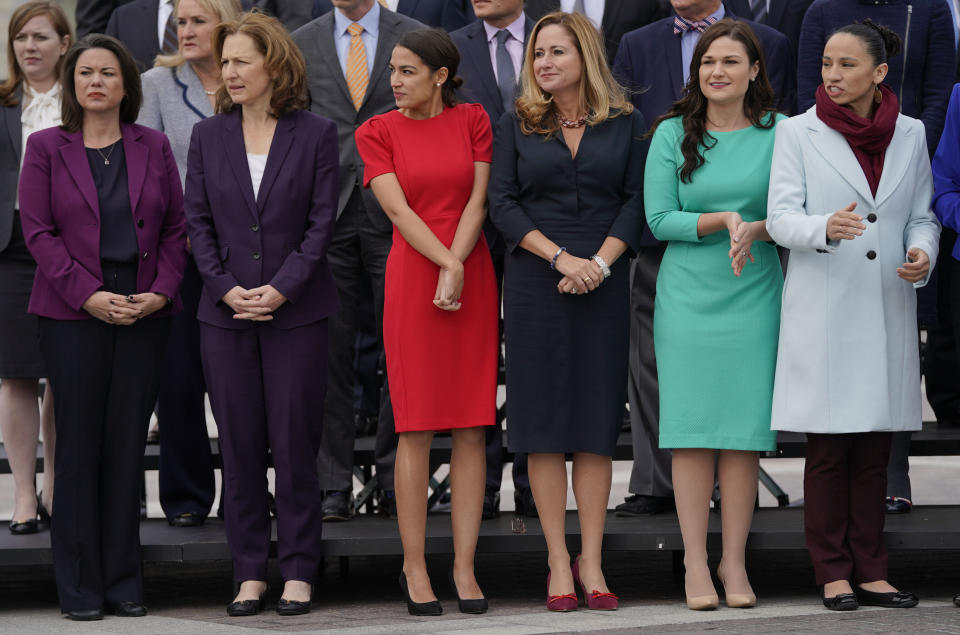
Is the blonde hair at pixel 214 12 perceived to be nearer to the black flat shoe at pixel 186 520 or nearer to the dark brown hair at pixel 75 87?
the dark brown hair at pixel 75 87

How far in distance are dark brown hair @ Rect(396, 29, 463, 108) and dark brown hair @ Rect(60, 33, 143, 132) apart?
3.70ft

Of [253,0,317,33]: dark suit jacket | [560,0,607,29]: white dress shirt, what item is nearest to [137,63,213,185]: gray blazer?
[253,0,317,33]: dark suit jacket

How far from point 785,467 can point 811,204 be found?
625 centimetres

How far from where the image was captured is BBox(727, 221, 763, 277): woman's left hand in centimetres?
572

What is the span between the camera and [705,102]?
6.07 meters

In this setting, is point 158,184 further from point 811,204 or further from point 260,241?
point 811,204

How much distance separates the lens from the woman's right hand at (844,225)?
18.5 feet

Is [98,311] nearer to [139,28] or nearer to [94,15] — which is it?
[139,28]

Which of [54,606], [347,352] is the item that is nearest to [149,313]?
[347,352]

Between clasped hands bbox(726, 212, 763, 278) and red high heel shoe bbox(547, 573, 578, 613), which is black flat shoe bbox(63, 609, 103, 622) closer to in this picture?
red high heel shoe bbox(547, 573, 578, 613)

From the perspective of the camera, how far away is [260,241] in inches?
237

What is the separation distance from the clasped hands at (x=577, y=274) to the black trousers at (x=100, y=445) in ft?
5.40

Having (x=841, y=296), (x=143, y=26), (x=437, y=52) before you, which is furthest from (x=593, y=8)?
(x=841, y=296)

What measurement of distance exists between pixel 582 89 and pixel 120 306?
2002 mm
